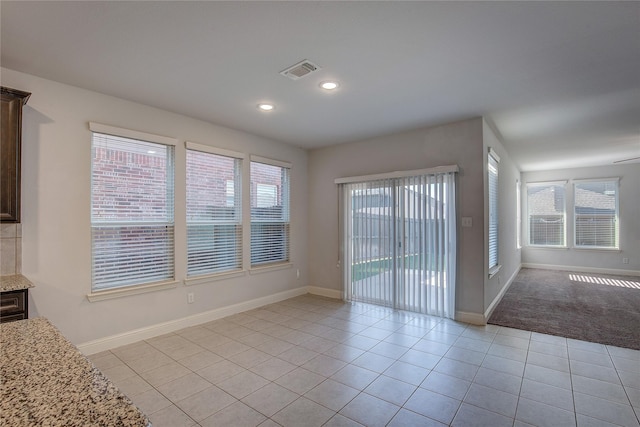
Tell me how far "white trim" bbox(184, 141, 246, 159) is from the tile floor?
2242mm

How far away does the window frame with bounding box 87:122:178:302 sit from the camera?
312cm

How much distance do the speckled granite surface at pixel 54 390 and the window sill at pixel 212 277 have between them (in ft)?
8.99

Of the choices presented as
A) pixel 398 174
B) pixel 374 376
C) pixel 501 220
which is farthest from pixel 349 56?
pixel 501 220

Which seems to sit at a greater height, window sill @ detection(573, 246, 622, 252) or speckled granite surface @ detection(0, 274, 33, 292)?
speckled granite surface @ detection(0, 274, 33, 292)

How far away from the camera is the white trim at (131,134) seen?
3.12 metres

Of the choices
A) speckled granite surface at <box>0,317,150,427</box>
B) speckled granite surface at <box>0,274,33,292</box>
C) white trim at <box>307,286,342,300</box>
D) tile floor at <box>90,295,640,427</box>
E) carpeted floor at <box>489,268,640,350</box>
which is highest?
speckled granite surface at <box>0,317,150,427</box>

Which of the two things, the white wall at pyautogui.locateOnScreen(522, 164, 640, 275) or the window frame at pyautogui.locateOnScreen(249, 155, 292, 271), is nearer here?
the window frame at pyautogui.locateOnScreen(249, 155, 292, 271)

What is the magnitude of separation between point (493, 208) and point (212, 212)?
161 inches

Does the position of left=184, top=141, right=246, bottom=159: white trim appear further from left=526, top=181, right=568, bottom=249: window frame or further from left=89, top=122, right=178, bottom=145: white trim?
left=526, top=181, right=568, bottom=249: window frame

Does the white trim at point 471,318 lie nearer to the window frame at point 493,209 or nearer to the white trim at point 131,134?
the window frame at point 493,209

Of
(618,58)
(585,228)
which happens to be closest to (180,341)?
(618,58)

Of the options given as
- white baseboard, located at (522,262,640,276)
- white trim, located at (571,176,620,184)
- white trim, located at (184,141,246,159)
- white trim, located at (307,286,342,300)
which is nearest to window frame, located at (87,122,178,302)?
white trim, located at (184,141,246,159)

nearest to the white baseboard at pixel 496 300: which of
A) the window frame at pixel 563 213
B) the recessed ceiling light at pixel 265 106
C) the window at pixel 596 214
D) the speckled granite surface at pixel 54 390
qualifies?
the window frame at pixel 563 213

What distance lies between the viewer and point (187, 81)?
291 centimetres
